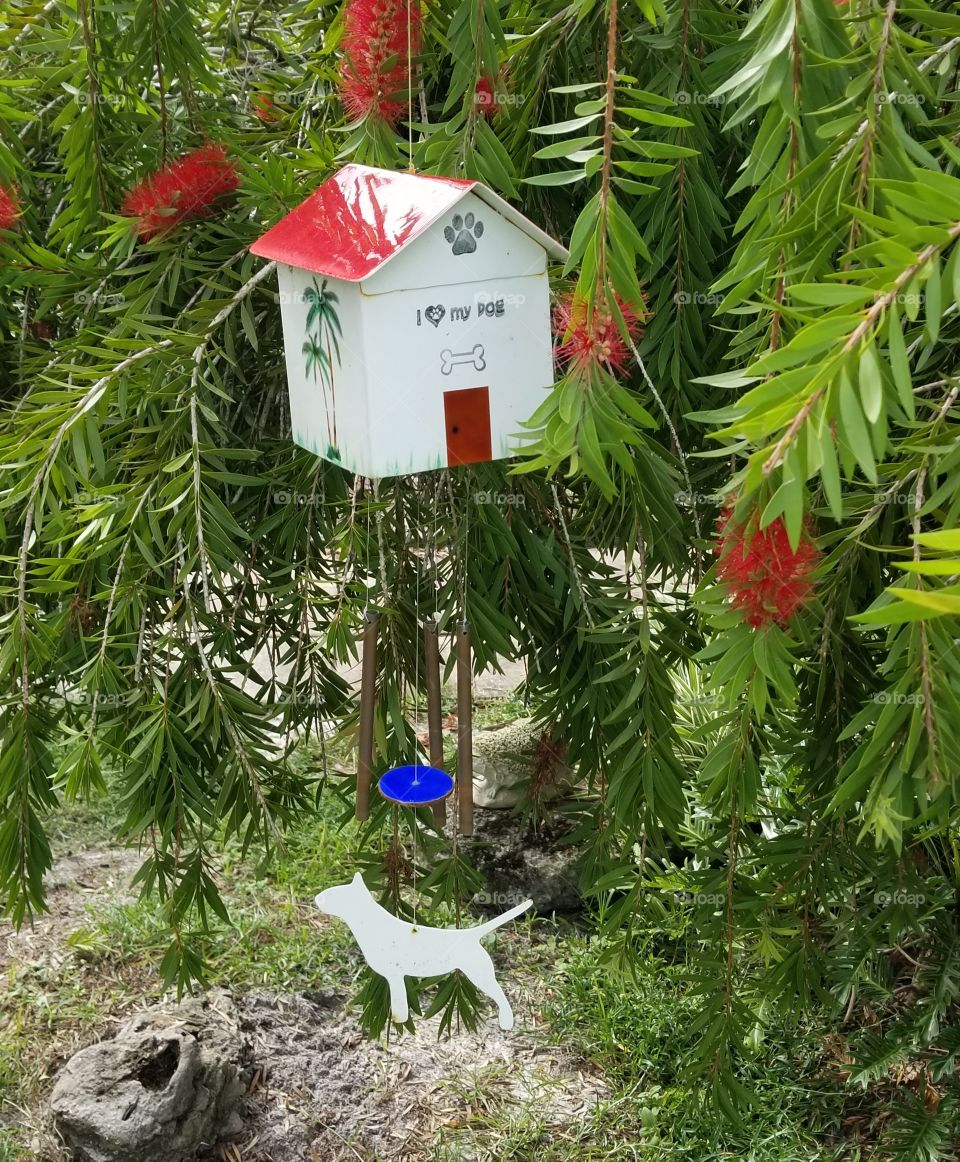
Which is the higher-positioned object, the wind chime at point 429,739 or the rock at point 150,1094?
the wind chime at point 429,739

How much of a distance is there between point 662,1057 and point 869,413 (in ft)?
6.73

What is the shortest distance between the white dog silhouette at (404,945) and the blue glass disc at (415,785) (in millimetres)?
126

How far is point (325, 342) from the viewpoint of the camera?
1029mm

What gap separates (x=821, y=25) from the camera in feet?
2.40

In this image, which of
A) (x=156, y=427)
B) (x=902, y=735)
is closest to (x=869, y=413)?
(x=902, y=735)

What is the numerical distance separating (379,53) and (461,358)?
0.31m

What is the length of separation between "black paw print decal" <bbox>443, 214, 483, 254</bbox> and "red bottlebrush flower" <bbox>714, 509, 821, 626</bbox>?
→ 0.36 m

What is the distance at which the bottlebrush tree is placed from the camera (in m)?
0.76

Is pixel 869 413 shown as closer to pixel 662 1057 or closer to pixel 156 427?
pixel 156 427

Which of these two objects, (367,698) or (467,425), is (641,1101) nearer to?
(367,698)

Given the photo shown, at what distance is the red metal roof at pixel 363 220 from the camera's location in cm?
92

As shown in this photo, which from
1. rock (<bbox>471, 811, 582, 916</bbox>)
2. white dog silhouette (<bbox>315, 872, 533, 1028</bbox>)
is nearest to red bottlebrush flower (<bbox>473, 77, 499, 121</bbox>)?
white dog silhouette (<bbox>315, 872, 533, 1028</bbox>)

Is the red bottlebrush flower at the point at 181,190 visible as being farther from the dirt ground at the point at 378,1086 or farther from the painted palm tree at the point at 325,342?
the dirt ground at the point at 378,1086

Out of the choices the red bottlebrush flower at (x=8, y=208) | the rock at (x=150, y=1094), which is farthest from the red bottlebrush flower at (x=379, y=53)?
the rock at (x=150, y=1094)
